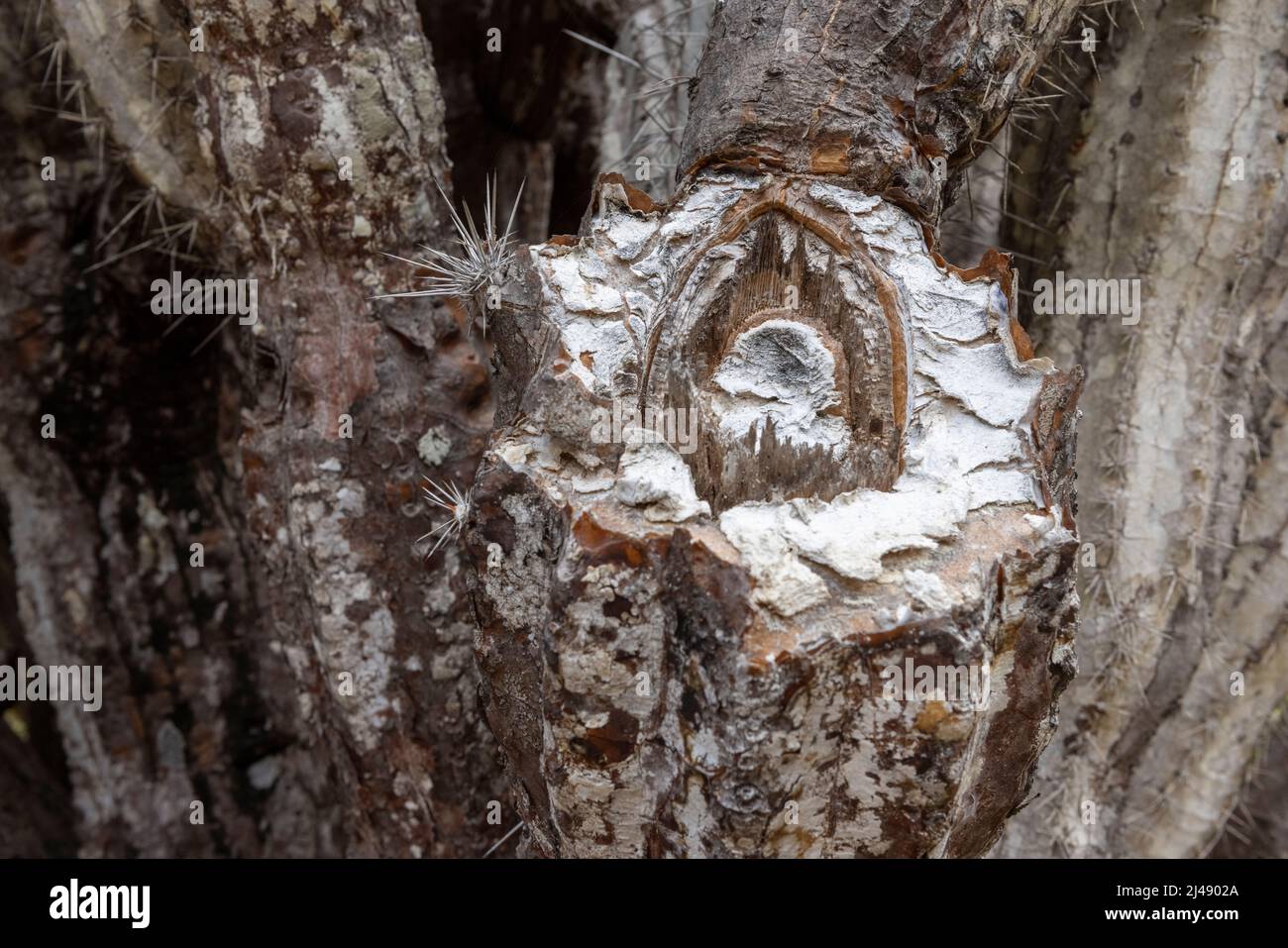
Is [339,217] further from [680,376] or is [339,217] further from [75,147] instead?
[75,147]

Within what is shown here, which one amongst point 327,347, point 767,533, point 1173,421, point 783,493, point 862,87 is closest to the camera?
point 767,533

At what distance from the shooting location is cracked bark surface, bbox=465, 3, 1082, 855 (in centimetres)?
109

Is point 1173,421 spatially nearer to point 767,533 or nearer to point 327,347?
point 767,533

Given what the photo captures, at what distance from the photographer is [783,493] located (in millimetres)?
1251

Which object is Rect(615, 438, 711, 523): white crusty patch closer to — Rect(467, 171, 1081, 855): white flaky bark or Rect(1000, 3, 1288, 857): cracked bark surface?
Rect(467, 171, 1081, 855): white flaky bark

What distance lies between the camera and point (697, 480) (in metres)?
1.25

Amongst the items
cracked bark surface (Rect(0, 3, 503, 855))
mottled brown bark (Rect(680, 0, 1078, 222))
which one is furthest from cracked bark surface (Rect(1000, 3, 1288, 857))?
cracked bark surface (Rect(0, 3, 503, 855))

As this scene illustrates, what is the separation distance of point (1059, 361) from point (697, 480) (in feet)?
4.07

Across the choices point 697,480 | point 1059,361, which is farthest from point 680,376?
point 1059,361

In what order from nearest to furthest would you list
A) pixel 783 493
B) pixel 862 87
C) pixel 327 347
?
pixel 783 493 → pixel 862 87 → pixel 327 347

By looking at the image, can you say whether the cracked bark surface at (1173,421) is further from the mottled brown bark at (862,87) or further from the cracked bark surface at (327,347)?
the cracked bark surface at (327,347)

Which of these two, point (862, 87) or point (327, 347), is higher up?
point (862, 87)

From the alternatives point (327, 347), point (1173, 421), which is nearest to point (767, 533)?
point (327, 347)

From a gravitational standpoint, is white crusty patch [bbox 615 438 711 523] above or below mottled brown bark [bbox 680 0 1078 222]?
below
